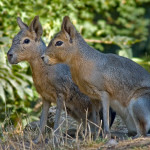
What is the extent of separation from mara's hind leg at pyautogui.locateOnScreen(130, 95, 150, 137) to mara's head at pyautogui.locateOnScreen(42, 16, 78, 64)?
109 cm

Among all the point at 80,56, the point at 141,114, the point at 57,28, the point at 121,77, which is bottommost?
the point at 141,114

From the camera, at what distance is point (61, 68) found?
655 centimetres

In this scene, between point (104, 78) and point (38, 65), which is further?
point (38, 65)

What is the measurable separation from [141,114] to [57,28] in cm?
407

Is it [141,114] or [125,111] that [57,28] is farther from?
[141,114]

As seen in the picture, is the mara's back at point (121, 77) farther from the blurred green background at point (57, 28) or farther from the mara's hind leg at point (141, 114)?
the blurred green background at point (57, 28)

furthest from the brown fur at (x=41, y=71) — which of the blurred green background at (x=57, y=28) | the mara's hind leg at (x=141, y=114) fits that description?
the mara's hind leg at (x=141, y=114)

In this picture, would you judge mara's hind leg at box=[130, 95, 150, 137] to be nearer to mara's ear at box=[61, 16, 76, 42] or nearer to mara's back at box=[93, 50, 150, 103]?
mara's back at box=[93, 50, 150, 103]

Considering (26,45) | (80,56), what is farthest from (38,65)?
(80,56)

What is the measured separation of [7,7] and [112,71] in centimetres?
395

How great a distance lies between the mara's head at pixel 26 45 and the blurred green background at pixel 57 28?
1058 millimetres

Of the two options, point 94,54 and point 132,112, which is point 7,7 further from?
point 132,112

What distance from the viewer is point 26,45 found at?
642cm

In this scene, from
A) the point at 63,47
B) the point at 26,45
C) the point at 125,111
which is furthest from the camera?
the point at 26,45
